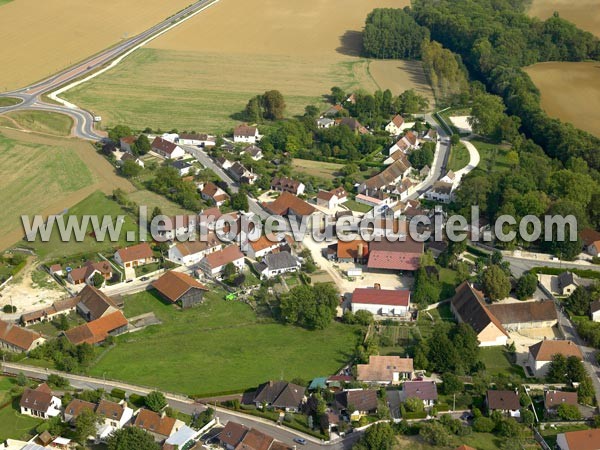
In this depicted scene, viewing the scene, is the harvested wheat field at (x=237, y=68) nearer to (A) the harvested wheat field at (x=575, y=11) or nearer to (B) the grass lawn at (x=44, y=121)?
(B) the grass lawn at (x=44, y=121)

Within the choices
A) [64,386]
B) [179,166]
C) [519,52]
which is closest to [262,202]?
[179,166]

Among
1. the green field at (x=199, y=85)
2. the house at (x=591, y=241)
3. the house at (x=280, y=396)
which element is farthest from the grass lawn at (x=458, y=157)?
the house at (x=280, y=396)

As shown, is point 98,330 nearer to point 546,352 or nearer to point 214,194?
point 214,194

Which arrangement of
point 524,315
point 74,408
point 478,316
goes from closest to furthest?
point 74,408, point 478,316, point 524,315

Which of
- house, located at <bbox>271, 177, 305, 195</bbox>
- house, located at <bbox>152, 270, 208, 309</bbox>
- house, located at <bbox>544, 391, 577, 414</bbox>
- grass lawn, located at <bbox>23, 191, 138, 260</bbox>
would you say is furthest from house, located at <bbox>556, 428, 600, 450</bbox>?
house, located at <bbox>271, 177, 305, 195</bbox>

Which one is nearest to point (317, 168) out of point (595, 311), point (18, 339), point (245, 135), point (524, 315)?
point (245, 135)

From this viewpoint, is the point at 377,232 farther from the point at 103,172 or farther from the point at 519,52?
the point at 519,52

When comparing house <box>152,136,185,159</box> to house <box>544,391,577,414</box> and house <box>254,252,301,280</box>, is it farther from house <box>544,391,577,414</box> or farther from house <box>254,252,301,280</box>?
house <box>544,391,577,414</box>

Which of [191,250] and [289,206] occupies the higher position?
[289,206]
